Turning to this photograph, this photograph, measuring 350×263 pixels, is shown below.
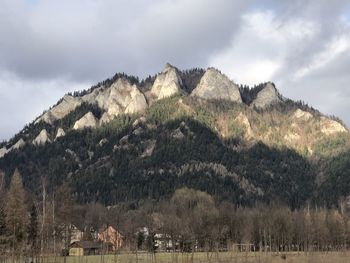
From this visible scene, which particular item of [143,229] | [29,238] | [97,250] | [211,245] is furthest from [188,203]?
[29,238]

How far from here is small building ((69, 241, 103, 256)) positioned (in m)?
128

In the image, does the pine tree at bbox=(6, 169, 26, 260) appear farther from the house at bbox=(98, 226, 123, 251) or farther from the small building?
the small building

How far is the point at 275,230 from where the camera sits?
438ft

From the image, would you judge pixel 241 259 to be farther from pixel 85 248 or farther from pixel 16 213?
pixel 85 248

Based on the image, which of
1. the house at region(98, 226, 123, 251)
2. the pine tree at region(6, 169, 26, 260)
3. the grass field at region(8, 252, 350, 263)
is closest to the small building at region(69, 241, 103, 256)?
the house at region(98, 226, 123, 251)

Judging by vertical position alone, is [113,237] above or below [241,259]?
above

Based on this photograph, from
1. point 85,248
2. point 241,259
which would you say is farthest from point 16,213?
point 85,248

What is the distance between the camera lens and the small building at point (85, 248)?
128 m

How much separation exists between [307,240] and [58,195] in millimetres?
75341

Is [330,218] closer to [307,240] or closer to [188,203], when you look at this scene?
[307,240]

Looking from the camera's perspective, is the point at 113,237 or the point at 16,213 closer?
the point at 16,213

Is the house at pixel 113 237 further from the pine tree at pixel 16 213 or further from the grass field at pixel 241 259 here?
the pine tree at pixel 16 213

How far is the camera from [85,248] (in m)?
132

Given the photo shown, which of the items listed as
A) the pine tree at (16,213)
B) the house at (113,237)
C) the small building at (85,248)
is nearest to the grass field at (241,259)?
the pine tree at (16,213)
